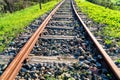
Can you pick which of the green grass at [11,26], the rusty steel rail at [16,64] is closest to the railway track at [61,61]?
the rusty steel rail at [16,64]

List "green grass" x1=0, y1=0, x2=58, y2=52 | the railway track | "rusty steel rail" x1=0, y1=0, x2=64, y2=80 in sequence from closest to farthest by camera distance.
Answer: "rusty steel rail" x1=0, y1=0, x2=64, y2=80 < the railway track < "green grass" x1=0, y1=0, x2=58, y2=52

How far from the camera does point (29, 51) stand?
5.89 meters

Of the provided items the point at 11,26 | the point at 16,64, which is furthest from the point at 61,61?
the point at 11,26

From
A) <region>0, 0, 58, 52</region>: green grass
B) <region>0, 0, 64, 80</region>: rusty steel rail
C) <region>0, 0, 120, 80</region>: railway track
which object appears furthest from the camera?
<region>0, 0, 58, 52</region>: green grass

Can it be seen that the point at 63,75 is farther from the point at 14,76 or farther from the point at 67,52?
the point at 67,52

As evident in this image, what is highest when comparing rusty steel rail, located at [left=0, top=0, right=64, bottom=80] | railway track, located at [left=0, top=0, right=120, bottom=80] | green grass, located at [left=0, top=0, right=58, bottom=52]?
rusty steel rail, located at [left=0, top=0, right=64, bottom=80]

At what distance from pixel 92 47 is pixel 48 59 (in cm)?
143

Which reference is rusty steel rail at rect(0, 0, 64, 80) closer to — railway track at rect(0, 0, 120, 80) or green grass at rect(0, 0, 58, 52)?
railway track at rect(0, 0, 120, 80)

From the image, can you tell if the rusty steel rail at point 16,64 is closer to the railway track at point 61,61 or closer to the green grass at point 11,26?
the railway track at point 61,61

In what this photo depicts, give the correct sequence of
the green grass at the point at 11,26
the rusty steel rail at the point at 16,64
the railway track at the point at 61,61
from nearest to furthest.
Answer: the rusty steel rail at the point at 16,64, the railway track at the point at 61,61, the green grass at the point at 11,26

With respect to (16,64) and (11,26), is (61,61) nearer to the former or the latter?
(16,64)

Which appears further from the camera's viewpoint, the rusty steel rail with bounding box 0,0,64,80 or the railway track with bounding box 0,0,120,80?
the railway track with bounding box 0,0,120,80

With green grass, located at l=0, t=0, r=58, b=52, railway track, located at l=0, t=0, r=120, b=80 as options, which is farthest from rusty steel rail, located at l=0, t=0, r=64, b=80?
green grass, located at l=0, t=0, r=58, b=52

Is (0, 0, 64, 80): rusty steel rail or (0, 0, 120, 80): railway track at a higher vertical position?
(0, 0, 64, 80): rusty steel rail
